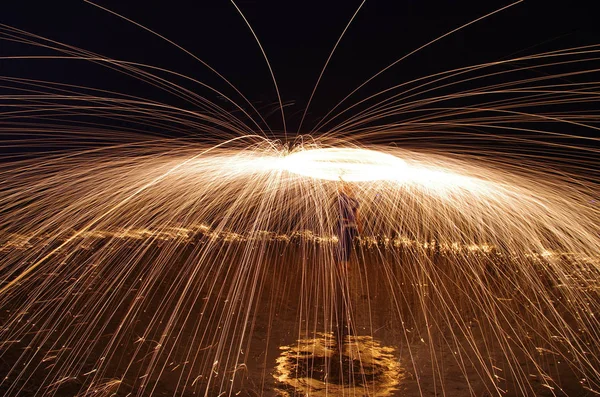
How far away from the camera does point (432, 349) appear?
5973mm

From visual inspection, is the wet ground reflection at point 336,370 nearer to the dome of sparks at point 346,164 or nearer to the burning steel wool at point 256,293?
the burning steel wool at point 256,293

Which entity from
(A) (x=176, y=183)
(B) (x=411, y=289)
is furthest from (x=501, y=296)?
(A) (x=176, y=183)

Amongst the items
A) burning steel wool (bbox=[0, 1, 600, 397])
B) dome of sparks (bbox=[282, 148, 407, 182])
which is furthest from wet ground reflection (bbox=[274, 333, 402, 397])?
dome of sparks (bbox=[282, 148, 407, 182])

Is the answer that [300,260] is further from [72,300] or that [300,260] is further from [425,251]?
[72,300]

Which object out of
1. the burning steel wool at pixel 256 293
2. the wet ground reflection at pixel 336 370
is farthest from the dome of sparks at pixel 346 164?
the wet ground reflection at pixel 336 370

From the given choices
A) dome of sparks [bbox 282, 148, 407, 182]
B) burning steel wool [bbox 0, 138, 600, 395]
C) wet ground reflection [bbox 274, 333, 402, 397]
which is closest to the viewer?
wet ground reflection [bbox 274, 333, 402, 397]

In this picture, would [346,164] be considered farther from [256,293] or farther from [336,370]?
[256,293]

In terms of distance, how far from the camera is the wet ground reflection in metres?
4.61

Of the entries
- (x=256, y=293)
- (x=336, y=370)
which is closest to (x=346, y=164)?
(x=336, y=370)

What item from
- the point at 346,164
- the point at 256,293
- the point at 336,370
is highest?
the point at 346,164

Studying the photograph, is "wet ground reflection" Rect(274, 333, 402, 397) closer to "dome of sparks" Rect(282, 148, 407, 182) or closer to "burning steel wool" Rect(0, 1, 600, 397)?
"burning steel wool" Rect(0, 1, 600, 397)

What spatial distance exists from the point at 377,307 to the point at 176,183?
4.05m

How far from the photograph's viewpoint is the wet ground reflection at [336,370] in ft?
15.1

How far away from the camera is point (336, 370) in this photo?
500cm
